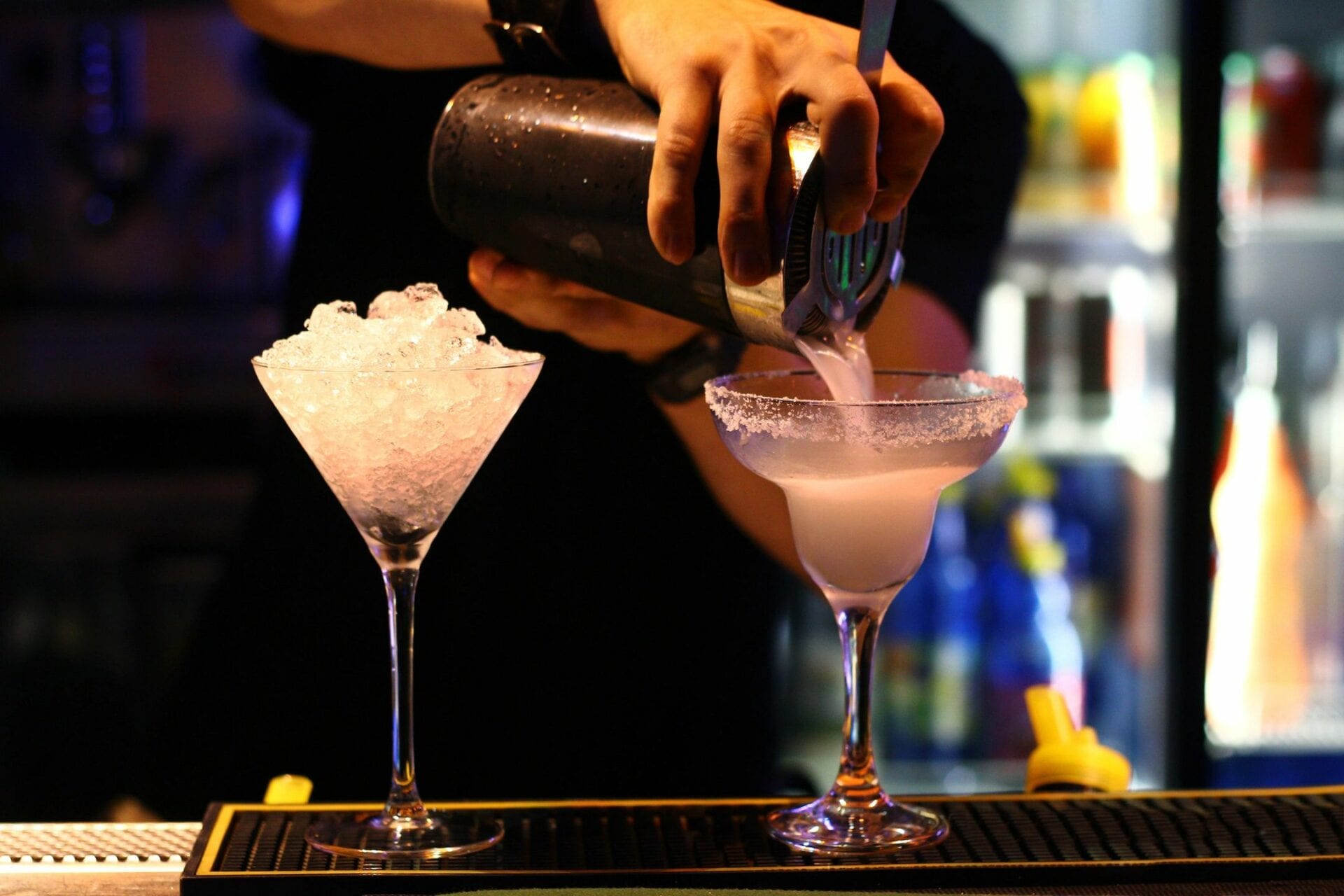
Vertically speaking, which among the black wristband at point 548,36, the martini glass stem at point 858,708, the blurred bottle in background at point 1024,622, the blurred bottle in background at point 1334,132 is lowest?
the blurred bottle in background at point 1024,622

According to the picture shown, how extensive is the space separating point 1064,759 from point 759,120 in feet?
1.54

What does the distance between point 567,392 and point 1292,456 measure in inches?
69.0

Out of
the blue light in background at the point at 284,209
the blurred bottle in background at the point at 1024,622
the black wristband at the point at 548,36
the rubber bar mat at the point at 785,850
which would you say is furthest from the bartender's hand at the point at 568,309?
the blue light in background at the point at 284,209

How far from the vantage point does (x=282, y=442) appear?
149cm

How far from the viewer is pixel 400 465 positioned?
807 mm

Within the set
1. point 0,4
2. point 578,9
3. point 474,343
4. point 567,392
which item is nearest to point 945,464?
point 474,343

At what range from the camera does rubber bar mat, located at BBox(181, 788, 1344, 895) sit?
29.9 inches

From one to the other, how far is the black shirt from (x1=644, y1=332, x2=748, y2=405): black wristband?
0.22 metres

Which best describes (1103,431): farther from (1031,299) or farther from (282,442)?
(282,442)

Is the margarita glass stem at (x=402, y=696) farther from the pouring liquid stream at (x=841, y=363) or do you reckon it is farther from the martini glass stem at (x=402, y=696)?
the pouring liquid stream at (x=841, y=363)

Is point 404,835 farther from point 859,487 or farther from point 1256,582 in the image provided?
point 1256,582

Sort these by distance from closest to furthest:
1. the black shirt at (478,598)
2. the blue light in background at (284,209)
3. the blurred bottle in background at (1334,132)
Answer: the black shirt at (478,598) < the blurred bottle in background at (1334,132) < the blue light in background at (284,209)

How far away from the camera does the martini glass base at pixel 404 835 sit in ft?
2.58

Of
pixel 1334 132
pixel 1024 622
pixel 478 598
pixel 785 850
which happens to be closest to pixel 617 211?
pixel 785 850
